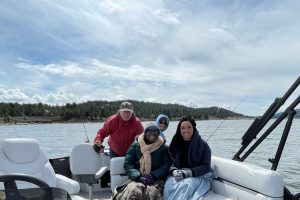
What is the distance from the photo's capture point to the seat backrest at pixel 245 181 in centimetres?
324

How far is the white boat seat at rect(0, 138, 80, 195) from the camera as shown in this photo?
408 centimetres

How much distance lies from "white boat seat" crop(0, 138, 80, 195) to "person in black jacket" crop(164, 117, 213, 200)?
3.93 ft

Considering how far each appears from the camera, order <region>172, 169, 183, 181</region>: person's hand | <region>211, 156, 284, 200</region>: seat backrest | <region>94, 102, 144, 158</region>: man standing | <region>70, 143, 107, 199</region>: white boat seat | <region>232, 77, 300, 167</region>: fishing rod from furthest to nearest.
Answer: <region>94, 102, 144, 158</region>: man standing
<region>70, 143, 107, 199</region>: white boat seat
<region>172, 169, 183, 181</region>: person's hand
<region>232, 77, 300, 167</region>: fishing rod
<region>211, 156, 284, 200</region>: seat backrest

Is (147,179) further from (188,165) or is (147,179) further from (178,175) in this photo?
(188,165)

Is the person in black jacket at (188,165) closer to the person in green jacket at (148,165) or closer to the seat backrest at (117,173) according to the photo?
the person in green jacket at (148,165)

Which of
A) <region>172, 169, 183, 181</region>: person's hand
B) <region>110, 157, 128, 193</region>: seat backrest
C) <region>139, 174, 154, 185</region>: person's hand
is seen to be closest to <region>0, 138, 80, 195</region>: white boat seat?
<region>110, 157, 128, 193</region>: seat backrest

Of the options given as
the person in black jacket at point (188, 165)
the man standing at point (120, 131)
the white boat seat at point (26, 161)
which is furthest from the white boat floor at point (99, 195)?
the person in black jacket at point (188, 165)

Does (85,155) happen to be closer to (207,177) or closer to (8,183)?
(207,177)

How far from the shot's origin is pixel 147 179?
13.1 ft

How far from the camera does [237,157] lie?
434 centimetres

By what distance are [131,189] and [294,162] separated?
10695mm

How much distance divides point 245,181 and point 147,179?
1069 mm

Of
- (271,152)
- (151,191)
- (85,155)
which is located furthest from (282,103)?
(271,152)

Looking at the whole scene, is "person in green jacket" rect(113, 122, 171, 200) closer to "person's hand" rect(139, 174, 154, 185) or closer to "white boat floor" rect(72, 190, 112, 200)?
"person's hand" rect(139, 174, 154, 185)
